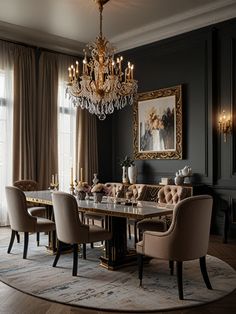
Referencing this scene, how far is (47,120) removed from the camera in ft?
22.6

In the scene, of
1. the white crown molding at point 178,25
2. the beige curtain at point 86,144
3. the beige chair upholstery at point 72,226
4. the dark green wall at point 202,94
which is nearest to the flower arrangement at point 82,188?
the beige chair upholstery at point 72,226

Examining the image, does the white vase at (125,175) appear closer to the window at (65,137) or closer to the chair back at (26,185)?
the window at (65,137)

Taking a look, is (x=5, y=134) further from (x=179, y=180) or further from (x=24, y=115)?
(x=179, y=180)

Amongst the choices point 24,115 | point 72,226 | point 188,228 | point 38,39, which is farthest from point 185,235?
point 38,39

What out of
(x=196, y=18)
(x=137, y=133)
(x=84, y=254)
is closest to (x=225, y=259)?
(x=84, y=254)

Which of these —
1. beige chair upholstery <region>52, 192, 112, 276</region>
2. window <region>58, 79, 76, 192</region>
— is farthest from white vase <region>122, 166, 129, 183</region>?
beige chair upholstery <region>52, 192, 112, 276</region>

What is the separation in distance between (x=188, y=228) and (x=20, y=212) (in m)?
2.10

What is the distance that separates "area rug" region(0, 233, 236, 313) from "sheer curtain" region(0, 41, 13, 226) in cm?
203

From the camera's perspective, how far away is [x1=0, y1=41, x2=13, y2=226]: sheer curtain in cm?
634

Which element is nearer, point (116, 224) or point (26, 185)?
point (116, 224)

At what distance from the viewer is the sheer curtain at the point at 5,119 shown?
634cm

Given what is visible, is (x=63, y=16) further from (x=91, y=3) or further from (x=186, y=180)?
(x=186, y=180)

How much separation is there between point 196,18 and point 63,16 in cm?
208

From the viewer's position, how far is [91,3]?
532 cm
